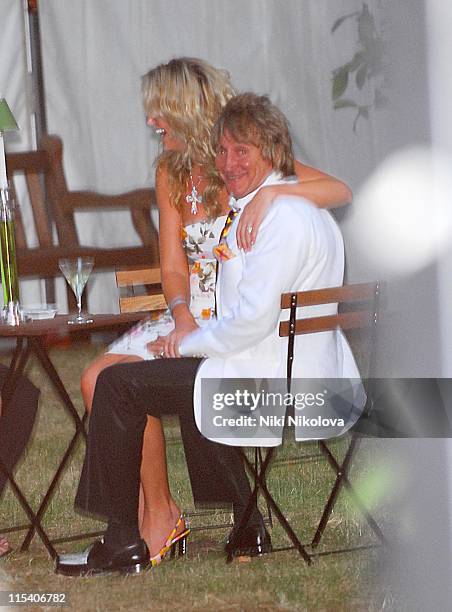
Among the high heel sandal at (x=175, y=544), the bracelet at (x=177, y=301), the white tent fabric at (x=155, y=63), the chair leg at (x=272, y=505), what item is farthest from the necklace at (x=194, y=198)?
the high heel sandal at (x=175, y=544)

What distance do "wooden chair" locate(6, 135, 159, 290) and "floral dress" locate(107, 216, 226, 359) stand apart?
0.09 m

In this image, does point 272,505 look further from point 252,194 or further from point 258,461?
point 252,194

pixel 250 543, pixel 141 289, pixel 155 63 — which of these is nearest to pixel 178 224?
pixel 141 289

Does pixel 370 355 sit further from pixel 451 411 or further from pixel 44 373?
pixel 44 373

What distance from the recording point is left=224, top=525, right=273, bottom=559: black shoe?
3.32 metres

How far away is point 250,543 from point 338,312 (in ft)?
2.14

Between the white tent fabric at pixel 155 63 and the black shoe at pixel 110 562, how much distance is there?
756 mm

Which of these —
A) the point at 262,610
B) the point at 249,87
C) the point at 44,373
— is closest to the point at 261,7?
the point at 249,87

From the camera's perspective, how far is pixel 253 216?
3.00 meters

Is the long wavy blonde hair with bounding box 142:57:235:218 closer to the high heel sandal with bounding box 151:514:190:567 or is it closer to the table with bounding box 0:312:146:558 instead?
the table with bounding box 0:312:146:558

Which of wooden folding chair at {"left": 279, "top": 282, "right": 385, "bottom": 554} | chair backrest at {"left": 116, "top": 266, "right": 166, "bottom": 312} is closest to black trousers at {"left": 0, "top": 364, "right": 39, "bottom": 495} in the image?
chair backrest at {"left": 116, "top": 266, "right": 166, "bottom": 312}

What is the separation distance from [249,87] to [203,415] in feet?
2.51

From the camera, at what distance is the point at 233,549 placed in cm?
333

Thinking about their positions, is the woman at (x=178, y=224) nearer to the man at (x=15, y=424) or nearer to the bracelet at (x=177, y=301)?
the bracelet at (x=177, y=301)
